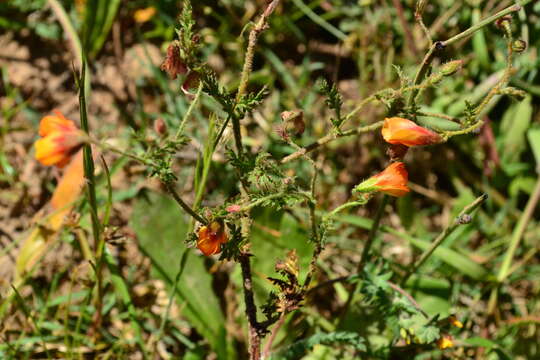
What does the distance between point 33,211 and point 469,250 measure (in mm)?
2435

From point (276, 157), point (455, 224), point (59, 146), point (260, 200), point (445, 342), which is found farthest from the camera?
point (276, 157)

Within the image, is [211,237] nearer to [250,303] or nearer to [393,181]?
[250,303]

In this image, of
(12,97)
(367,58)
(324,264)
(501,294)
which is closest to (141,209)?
(324,264)

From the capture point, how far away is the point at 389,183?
5.92ft

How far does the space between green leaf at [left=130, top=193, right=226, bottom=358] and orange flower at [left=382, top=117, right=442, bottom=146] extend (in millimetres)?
1373

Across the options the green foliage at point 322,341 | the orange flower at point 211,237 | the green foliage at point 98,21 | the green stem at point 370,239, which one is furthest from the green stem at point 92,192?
the green foliage at point 98,21

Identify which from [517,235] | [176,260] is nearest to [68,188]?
[176,260]

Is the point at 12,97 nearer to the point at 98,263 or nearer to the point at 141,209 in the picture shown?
the point at 141,209

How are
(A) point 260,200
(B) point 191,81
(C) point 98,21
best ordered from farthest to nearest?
(C) point 98,21 < (B) point 191,81 < (A) point 260,200

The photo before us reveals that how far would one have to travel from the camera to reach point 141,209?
2789 millimetres

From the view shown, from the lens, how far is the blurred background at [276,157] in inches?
109

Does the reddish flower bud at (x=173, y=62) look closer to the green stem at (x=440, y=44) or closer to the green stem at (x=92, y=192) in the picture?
the green stem at (x=92, y=192)

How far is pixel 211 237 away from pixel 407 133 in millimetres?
662

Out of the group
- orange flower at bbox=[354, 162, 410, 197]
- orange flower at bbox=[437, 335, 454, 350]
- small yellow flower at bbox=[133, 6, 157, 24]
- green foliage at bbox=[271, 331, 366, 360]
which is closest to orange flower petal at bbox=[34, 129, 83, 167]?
orange flower at bbox=[354, 162, 410, 197]
